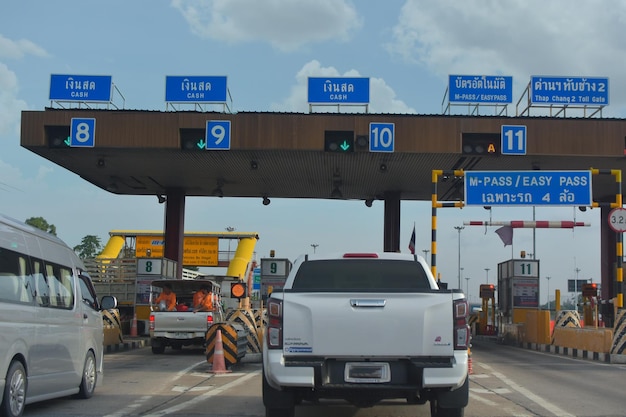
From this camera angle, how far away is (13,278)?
773cm

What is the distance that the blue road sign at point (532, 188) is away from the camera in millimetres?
18125

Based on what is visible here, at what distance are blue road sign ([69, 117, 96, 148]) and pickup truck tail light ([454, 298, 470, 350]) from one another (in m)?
15.6

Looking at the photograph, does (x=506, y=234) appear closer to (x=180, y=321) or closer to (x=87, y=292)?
(x=180, y=321)

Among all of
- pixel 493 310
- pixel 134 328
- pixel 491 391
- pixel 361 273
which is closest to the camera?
pixel 361 273

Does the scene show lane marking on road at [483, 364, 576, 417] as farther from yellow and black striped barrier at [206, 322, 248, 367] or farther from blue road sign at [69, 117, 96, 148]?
blue road sign at [69, 117, 96, 148]

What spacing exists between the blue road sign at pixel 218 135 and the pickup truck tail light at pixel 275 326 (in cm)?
1391

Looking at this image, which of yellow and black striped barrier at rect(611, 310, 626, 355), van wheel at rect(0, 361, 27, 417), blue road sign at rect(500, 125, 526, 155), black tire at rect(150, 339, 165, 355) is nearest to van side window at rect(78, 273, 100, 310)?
van wheel at rect(0, 361, 27, 417)

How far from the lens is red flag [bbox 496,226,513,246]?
20797 mm

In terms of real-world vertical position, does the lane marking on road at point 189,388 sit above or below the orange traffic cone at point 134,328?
above

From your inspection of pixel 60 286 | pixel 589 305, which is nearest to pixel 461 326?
pixel 60 286

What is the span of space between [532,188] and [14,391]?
44.8ft

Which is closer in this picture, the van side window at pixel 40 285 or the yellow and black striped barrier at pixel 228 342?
the van side window at pixel 40 285

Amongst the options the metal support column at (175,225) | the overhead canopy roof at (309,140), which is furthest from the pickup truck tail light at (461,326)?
the metal support column at (175,225)

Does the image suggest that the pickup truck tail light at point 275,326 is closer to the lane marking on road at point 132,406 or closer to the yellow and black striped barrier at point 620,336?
the lane marking on road at point 132,406
